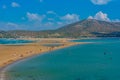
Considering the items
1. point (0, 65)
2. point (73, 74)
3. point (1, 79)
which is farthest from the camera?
point (0, 65)

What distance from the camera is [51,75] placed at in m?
42.1

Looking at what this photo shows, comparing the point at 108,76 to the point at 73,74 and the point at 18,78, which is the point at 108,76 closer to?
the point at 73,74

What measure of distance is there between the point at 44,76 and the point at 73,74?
426 cm

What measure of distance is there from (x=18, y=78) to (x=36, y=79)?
2.39 metres

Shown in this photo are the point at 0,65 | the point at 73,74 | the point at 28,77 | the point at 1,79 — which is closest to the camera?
the point at 1,79

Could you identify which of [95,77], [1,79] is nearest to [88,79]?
[95,77]

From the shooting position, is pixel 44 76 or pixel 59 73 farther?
pixel 59 73

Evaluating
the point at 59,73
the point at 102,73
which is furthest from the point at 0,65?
the point at 102,73

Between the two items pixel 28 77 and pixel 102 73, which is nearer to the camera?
pixel 28 77

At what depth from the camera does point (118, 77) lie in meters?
40.3

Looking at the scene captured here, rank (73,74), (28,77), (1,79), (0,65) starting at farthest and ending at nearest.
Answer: (0,65) → (73,74) → (28,77) → (1,79)

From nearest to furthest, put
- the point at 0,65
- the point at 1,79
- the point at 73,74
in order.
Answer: the point at 1,79 < the point at 73,74 < the point at 0,65

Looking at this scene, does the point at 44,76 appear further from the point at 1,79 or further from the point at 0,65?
the point at 0,65

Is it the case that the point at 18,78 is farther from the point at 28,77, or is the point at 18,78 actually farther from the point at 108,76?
the point at 108,76
